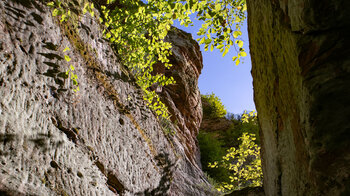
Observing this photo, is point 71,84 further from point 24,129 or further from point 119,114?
point 119,114

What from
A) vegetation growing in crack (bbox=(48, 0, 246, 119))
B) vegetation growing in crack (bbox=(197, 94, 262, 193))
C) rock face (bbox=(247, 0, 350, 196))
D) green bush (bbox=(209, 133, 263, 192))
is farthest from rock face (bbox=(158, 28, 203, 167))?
rock face (bbox=(247, 0, 350, 196))

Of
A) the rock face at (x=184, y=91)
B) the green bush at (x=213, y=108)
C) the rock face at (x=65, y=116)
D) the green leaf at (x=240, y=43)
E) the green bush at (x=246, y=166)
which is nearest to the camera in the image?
the rock face at (x=65, y=116)

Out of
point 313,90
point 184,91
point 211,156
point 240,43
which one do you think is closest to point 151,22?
point 240,43

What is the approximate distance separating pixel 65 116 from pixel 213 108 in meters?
23.1

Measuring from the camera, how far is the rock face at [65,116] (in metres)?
2.39

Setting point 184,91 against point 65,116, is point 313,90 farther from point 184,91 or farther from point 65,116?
point 184,91

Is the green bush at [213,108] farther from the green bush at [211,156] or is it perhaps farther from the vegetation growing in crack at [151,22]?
the vegetation growing in crack at [151,22]

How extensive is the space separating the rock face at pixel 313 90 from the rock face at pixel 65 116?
2.42m

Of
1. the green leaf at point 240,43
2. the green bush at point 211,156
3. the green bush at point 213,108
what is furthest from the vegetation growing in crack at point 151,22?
the green bush at point 213,108

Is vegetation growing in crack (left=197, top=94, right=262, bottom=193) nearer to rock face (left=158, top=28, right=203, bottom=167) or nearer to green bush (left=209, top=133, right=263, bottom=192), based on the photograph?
green bush (left=209, top=133, right=263, bottom=192)

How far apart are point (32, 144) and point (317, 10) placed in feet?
9.22

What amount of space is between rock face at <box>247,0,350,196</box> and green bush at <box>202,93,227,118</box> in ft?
76.0

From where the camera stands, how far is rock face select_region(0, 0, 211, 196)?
239cm

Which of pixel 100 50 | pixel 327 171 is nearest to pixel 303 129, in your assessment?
pixel 327 171
